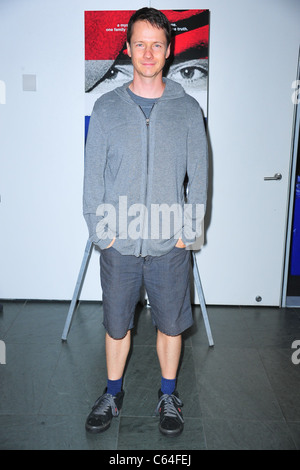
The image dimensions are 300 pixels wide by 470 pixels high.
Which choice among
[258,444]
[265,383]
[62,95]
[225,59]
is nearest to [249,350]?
[265,383]

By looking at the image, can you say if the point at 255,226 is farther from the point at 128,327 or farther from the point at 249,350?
the point at 128,327

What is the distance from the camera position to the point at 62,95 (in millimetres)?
2830

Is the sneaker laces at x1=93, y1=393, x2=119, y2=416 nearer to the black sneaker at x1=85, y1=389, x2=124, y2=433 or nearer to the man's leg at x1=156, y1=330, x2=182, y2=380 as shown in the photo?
the black sneaker at x1=85, y1=389, x2=124, y2=433

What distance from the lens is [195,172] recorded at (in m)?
1.85

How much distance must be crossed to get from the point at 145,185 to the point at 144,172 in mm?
52

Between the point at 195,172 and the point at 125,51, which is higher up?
the point at 125,51

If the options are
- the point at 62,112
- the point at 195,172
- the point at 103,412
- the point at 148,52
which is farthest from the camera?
the point at 62,112

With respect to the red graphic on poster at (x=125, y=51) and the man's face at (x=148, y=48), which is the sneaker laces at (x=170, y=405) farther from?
the red graphic on poster at (x=125, y=51)

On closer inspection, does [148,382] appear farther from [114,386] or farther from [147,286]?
[147,286]

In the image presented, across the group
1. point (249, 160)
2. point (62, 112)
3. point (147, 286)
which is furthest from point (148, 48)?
point (249, 160)

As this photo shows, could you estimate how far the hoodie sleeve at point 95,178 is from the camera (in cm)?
181

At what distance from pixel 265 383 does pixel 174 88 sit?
1.52 metres

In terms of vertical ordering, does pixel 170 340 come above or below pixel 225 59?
below

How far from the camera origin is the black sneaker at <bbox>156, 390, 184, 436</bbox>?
1895 millimetres
